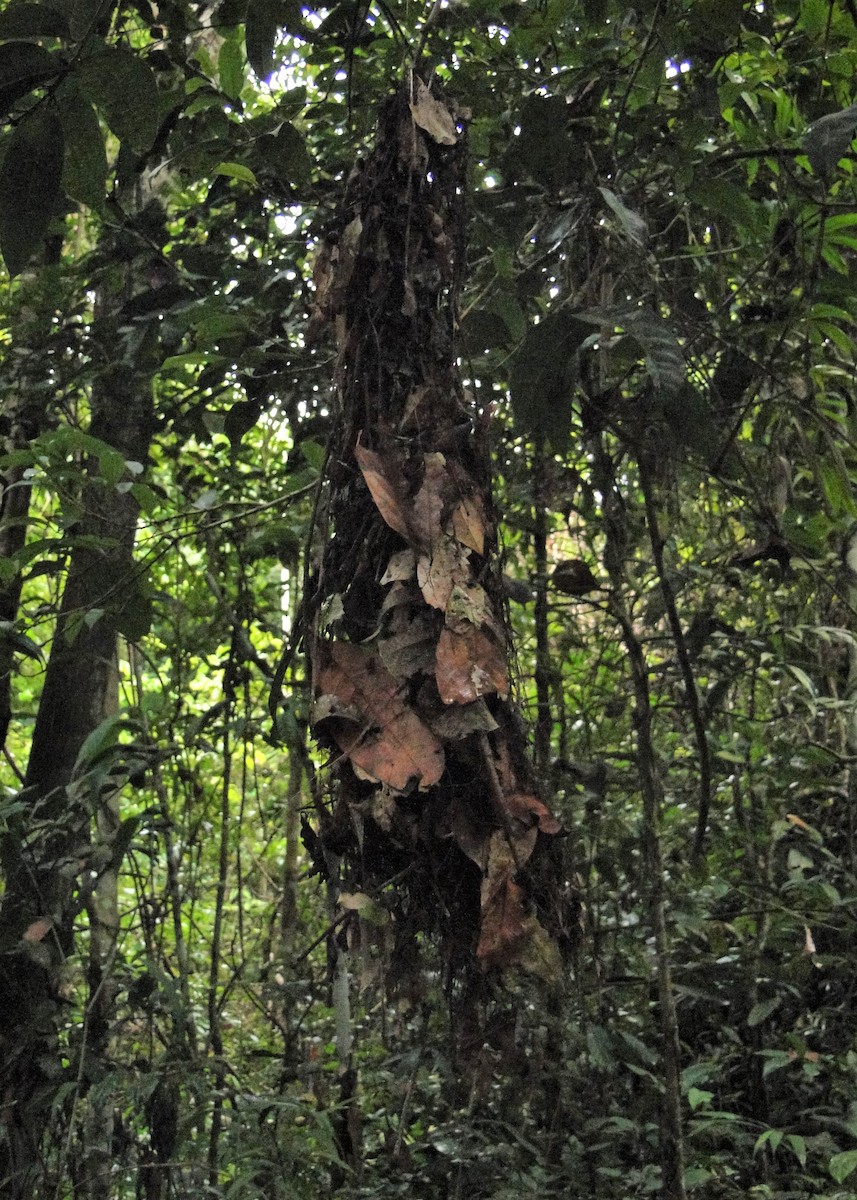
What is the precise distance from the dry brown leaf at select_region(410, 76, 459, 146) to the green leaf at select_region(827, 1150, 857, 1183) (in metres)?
1.41

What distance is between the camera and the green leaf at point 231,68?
139 centimetres

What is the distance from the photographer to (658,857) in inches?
58.6

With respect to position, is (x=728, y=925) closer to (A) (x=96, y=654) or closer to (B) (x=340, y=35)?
(A) (x=96, y=654)

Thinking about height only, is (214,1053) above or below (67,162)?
below

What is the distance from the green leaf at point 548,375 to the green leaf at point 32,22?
0.64 m

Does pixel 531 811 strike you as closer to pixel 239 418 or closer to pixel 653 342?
pixel 653 342

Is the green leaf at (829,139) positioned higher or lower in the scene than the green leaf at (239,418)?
lower

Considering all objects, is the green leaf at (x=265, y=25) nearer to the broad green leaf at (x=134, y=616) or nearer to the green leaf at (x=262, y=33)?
the green leaf at (x=262, y=33)

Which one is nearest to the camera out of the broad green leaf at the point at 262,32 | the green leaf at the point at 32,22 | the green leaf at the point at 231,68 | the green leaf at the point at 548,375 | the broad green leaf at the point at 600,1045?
the green leaf at the point at 32,22

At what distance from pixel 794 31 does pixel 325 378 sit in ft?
2.97

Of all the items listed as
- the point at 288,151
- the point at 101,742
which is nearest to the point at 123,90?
the point at 288,151

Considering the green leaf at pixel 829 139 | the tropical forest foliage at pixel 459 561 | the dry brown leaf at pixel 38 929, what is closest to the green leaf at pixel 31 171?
the tropical forest foliage at pixel 459 561

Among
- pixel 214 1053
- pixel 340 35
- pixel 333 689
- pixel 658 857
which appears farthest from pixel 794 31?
Answer: pixel 214 1053

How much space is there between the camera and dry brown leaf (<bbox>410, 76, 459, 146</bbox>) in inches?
39.9
